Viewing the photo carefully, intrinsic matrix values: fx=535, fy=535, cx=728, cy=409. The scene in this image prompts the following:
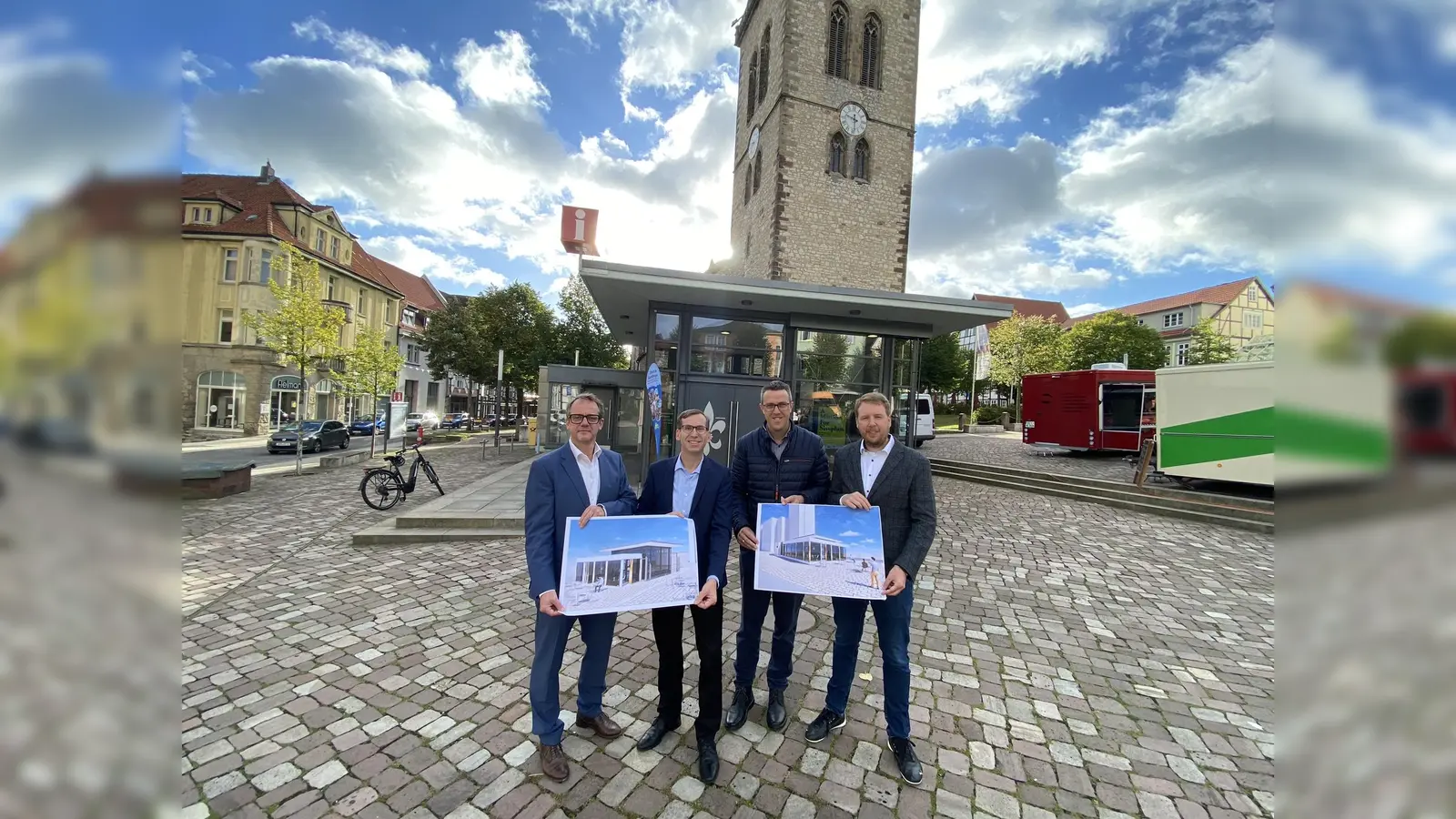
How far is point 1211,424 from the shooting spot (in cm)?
1062

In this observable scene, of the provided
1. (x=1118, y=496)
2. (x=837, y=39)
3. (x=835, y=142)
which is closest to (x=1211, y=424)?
(x=1118, y=496)

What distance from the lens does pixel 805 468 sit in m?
3.46

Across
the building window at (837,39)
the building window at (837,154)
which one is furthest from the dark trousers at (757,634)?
the building window at (837,39)

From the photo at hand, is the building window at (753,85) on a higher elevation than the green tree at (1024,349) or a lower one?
higher

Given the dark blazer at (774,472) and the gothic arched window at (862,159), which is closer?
the dark blazer at (774,472)

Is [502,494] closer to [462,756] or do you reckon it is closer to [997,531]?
[462,756]

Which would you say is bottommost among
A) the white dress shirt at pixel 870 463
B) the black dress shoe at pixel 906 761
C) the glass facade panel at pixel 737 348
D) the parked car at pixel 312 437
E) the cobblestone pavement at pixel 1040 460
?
the parked car at pixel 312 437

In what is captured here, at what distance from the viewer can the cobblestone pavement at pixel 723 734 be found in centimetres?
274

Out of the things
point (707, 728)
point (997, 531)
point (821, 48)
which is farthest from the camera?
point (821, 48)

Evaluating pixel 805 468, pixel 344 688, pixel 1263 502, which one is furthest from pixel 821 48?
pixel 344 688

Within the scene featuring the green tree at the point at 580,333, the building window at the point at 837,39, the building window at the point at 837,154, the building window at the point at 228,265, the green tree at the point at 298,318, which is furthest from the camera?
the green tree at the point at 580,333

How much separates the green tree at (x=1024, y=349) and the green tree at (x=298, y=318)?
127 ft

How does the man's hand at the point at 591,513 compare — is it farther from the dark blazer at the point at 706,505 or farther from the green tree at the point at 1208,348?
the green tree at the point at 1208,348
